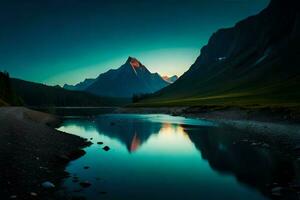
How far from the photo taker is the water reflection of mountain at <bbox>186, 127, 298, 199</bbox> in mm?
19719

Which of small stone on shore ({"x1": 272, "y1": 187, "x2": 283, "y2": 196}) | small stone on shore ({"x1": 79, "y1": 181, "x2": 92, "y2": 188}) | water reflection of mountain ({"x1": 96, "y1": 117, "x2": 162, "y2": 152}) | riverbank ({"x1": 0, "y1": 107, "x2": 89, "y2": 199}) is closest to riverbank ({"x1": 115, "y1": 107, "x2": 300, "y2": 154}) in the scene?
small stone on shore ({"x1": 272, "y1": 187, "x2": 283, "y2": 196})

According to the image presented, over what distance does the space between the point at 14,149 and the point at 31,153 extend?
64.4 inches

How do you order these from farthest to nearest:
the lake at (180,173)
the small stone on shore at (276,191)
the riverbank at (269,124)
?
the riverbank at (269,124) → the lake at (180,173) → the small stone on shore at (276,191)

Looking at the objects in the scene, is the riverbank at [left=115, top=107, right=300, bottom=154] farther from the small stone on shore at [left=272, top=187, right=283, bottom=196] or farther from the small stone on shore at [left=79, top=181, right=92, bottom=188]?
the small stone on shore at [left=79, top=181, right=92, bottom=188]

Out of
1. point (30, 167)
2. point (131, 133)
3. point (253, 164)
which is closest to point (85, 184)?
point (30, 167)

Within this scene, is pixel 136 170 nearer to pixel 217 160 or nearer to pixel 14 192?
pixel 217 160

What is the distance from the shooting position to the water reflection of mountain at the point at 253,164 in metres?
19.7

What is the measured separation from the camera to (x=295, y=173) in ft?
69.3

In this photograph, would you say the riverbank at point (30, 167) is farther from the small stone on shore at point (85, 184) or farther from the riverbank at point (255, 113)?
the riverbank at point (255, 113)

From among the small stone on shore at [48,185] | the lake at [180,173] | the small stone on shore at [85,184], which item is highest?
the small stone on shore at [48,185]

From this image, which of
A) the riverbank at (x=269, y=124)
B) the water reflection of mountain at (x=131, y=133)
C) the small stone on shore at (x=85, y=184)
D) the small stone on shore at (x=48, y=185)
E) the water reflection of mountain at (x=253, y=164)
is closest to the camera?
the small stone on shore at (x=48, y=185)

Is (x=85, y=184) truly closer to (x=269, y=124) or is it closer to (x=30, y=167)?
(x=30, y=167)

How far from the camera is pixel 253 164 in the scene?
2520 centimetres

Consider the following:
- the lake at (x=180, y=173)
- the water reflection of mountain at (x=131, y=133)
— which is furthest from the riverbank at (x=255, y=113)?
the water reflection of mountain at (x=131, y=133)
